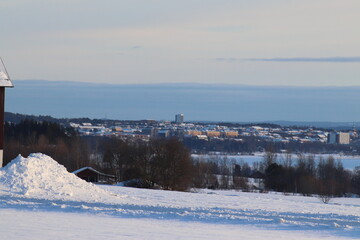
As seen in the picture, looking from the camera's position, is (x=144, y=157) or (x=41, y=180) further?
(x=144, y=157)

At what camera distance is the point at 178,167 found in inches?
2239

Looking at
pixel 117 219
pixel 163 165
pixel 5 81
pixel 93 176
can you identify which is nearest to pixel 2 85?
pixel 5 81

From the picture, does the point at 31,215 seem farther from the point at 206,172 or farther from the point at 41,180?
the point at 206,172

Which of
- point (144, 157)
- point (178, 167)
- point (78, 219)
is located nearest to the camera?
point (78, 219)

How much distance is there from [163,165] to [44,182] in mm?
30987

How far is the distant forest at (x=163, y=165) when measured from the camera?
2259 inches

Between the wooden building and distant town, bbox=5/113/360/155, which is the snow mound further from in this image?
distant town, bbox=5/113/360/155

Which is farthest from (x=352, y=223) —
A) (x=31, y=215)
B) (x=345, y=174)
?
(x=345, y=174)

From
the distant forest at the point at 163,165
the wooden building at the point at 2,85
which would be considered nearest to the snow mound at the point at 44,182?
the wooden building at the point at 2,85

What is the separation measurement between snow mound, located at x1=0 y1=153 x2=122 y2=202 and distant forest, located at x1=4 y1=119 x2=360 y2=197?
93.1ft

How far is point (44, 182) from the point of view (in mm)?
26438

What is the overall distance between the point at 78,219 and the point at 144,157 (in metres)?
41.3

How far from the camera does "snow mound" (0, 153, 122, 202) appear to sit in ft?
82.8

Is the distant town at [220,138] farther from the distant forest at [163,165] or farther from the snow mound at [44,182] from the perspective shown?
the snow mound at [44,182]
